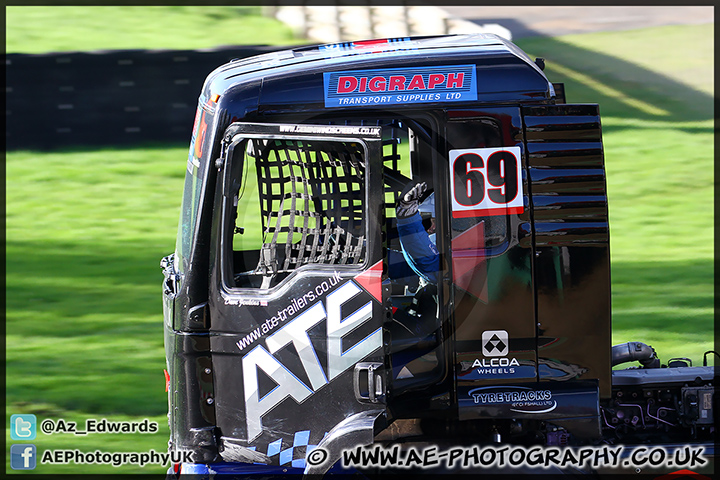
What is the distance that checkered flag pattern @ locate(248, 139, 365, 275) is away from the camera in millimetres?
4012

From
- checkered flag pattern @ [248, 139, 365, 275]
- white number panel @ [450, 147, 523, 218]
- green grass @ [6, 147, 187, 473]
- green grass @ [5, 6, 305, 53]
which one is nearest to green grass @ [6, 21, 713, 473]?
green grass @ [6, 147, 187, 473]

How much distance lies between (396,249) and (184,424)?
1.36m

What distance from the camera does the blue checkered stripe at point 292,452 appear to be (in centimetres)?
391

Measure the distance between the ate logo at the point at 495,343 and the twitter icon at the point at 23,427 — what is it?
4.04 meters

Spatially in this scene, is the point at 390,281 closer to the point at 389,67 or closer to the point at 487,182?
the point at 487,182

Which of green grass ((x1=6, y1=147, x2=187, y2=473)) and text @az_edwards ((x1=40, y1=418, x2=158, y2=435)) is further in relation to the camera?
green grass ((x1=6, y1=147, x2=187, y2=473))

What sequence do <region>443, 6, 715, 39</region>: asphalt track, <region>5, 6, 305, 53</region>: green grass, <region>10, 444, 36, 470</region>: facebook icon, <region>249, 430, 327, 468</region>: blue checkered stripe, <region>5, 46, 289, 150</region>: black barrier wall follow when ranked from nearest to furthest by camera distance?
<region>249, 430, 327, 468</region>: blue checkered stripe, <region>10, 444, 36, 470</region>: facebook icon, <region>5, 46, 289, 150</region>: black barrier wall, <region>5, 6, 305, 53</region>: green grass, <region>443, 6, 715, 39</region>: asphalt track

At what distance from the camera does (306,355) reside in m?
3.80

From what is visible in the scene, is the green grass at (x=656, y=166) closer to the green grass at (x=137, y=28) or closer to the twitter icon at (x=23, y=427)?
the twitter icon at (x=23, y=427)

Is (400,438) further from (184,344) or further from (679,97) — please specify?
(679,97)

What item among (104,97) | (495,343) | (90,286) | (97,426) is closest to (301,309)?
(495,343)

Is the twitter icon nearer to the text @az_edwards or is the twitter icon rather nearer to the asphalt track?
the text @az_edwards

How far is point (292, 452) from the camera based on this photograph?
393cm

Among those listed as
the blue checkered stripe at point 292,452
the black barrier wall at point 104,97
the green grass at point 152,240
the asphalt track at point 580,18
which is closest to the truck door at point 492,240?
the blue checkered stripe at point 292,452
